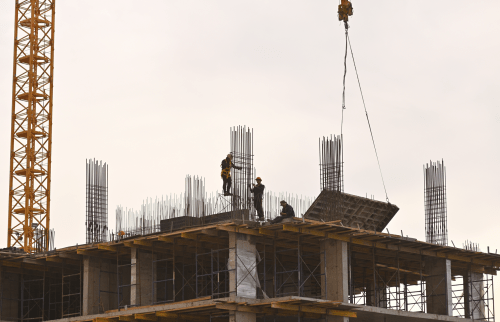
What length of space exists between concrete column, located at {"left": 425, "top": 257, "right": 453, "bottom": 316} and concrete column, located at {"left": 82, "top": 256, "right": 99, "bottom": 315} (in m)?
15.4

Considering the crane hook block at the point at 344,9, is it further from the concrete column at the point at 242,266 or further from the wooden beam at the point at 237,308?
the wooden beam at the point at 237,308

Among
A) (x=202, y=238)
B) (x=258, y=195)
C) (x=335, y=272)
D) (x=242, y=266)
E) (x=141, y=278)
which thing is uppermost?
(x=258, y=195)

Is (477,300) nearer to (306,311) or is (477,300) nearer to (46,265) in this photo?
(306,311)

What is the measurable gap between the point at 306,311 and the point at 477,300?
1298 centimetres

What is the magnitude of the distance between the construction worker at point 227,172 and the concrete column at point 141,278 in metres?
4.97

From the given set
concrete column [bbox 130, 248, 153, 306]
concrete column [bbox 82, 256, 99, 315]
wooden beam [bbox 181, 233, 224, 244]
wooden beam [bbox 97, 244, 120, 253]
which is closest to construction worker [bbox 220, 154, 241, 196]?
wooden beam [bbox 181, 233, 224, 244]

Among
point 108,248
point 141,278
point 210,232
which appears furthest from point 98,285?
point 210,232

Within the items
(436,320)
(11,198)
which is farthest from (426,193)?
(11,198)

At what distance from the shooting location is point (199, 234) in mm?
38656

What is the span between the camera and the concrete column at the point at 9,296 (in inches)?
1790

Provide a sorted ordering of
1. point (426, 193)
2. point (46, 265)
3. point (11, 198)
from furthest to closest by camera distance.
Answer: point (11, 198) → point (426, 193) → point (46, 265)

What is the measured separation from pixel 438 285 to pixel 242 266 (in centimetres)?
1118

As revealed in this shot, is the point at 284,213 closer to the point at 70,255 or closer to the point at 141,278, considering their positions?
the point at 141,278

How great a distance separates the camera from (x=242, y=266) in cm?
3772
